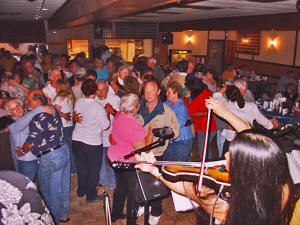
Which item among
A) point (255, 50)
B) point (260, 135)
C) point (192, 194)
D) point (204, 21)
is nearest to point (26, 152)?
point (192, 194)

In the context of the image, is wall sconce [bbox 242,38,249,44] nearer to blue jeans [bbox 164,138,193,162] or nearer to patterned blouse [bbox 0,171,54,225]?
blue jeans [bbox 164,138,193,162]

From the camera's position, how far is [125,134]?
2416mm

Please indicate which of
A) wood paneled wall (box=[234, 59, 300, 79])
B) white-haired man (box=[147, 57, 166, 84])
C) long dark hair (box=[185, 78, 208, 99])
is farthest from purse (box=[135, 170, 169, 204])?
wood paneled wall (box=[234, 59, 300, 79])

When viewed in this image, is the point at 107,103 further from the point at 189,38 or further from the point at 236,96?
the point at 189,38

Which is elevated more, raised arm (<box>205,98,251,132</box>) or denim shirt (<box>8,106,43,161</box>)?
raised arm (<box>205,98,251,132</box>)

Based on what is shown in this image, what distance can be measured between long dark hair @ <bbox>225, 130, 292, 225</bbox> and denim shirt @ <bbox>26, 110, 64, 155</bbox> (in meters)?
1.86

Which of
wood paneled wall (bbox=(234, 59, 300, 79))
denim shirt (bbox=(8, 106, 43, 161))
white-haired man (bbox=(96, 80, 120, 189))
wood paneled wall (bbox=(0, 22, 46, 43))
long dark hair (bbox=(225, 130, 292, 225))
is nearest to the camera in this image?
long dark hair (bbox=(225, 130, 292, 225))

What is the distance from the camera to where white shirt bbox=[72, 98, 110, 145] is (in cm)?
306

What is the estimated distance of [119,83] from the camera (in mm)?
4324

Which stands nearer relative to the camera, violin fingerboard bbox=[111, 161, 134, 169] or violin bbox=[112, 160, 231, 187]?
violin bbox=[112, 160, 231, 187]

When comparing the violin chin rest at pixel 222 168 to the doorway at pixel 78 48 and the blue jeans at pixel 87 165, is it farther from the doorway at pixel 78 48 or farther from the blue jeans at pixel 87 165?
the doorway at pixel 78 48

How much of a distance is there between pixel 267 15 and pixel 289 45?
400cm

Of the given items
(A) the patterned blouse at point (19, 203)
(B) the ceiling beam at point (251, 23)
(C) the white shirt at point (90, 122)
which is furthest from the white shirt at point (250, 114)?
(B) the ceiling beam at point (251, 23)

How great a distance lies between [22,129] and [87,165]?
102 cm
